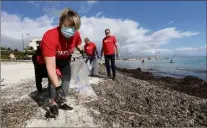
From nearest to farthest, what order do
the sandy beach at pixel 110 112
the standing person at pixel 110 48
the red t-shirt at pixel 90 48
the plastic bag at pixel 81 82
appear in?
the sandy beach at pixel 110 112 < the plastic bag at pixel 81 82 < the standing person at pixel 110 48 < the red t-shirt at pixel 90 48

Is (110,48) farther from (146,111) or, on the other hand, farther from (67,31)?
(67,31)

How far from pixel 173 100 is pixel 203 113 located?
1.40 metres

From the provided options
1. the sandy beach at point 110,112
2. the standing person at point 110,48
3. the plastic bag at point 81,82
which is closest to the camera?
the sandy beach at point 110,112

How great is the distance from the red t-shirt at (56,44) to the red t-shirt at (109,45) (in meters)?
6.46

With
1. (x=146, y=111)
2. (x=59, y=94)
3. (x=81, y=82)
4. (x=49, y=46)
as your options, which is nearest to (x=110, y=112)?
(x=146, y=111)

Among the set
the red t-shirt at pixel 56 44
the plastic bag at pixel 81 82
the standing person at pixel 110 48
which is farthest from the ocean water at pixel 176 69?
the red t-shirt at pixel 56 44

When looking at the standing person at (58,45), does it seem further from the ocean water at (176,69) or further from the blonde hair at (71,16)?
the ocean water at (176,69)

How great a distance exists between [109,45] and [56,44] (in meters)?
7.05

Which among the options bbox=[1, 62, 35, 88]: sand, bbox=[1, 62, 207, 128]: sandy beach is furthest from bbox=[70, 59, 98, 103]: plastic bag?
bbox=[1, 62, 35, 88]: sand

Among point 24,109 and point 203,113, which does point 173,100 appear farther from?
point 24,109

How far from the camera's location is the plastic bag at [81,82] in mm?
6758

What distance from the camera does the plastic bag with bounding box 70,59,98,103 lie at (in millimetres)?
6758

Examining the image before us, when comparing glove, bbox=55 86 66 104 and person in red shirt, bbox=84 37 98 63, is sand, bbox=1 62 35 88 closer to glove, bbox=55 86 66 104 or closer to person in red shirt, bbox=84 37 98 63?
person in red shirt, bbox=84 37 98 63

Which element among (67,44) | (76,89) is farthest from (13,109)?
(67,44)
